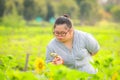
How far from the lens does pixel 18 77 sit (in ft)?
5.83

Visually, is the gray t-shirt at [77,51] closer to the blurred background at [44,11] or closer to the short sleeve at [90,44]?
the short sleeve at [90,44]

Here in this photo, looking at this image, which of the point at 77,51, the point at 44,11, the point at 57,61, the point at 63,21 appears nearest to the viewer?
the point at 57,61

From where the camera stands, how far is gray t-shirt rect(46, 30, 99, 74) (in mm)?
3240

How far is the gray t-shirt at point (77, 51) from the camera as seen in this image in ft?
10.6

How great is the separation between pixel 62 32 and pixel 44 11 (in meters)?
43.7

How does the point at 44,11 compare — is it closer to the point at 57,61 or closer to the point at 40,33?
the point at 40,33

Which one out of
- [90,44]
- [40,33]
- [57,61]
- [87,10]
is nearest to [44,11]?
[87,10]

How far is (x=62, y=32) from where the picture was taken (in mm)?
3045

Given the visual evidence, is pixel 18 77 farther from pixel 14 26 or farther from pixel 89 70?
pixel 14 26

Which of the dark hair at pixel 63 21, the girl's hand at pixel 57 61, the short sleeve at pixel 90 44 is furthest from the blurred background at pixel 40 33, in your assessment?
the short sleeve at pixel 90 44

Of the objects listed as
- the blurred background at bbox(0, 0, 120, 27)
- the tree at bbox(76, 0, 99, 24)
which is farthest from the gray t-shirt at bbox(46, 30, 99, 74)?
the tree at bbox(76, 0, 99, 24)

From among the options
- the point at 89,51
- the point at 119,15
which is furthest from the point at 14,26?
the point at 89,51

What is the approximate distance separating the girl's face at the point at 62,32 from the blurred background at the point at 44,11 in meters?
34.1

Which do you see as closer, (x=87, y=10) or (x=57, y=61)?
(x=57, y=61)
